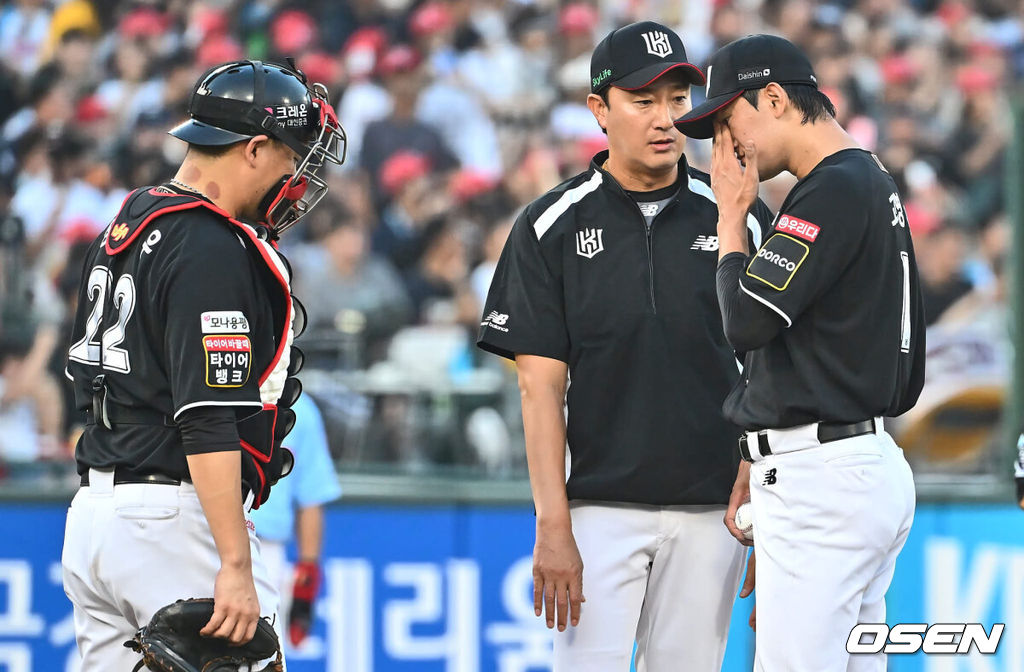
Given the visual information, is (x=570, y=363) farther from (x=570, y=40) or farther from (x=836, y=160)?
(x=570, y=40)

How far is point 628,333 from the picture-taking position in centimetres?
387

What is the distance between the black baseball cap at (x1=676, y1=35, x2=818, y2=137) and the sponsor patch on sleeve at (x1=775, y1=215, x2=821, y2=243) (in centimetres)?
40

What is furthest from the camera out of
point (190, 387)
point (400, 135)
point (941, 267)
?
point (400, 135)

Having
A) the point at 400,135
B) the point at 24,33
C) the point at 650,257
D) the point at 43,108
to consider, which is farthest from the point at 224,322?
the point at 24,33

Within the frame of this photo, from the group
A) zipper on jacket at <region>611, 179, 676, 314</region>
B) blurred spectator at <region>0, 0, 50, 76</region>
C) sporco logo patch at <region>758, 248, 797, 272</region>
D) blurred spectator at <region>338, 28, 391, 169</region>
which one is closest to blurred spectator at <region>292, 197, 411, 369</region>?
blurred spectator at <region>338, 28, 391, 169</region>

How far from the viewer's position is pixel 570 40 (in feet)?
38.7

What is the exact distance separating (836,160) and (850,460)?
2.50 feet

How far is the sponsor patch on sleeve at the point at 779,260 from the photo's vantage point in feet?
10.8

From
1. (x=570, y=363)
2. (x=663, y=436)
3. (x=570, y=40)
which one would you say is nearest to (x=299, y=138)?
(x=570, y=363)

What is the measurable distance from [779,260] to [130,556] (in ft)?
5.70

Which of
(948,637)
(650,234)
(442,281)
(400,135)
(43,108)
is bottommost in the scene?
(948,637)

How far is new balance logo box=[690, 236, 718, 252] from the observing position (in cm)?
395

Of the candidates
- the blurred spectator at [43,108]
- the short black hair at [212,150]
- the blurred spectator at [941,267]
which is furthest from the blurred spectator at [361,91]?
the short black hair at [212,150]

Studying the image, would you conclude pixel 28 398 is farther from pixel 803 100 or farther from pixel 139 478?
pixel 803 100
